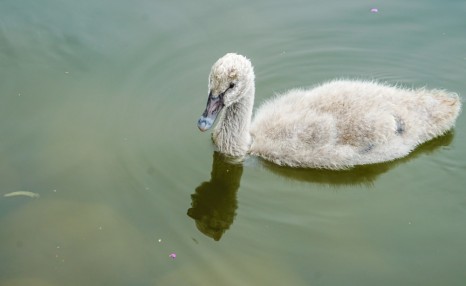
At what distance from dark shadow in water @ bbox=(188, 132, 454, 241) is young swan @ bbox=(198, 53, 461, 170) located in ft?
0.28

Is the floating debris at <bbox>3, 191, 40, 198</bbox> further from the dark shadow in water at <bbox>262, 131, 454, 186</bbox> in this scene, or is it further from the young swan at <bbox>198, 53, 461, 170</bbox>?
the dark shadow in water at <bbox>262, 131, 454, 186</bbox>

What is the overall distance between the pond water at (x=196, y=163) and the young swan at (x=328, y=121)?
0.55ft

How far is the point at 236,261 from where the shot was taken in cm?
568

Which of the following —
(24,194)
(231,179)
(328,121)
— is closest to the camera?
(24,194)

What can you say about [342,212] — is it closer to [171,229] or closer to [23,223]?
[171,229]

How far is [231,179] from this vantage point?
6.54m

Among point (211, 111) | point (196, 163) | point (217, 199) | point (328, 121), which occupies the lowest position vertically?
point (217, 199)

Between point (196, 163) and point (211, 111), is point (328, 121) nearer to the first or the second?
point (211, 111)

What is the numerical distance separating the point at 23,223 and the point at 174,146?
1.52 metres

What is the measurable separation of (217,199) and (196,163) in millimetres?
455

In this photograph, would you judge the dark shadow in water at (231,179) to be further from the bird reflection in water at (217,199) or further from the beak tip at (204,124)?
the beak tip at (204,124)

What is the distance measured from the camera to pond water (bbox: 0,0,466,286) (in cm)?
572

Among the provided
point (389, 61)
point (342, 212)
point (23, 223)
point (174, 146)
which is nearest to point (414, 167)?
point (342, 212)

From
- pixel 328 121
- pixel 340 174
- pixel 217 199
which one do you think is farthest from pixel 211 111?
pixel 340 174
